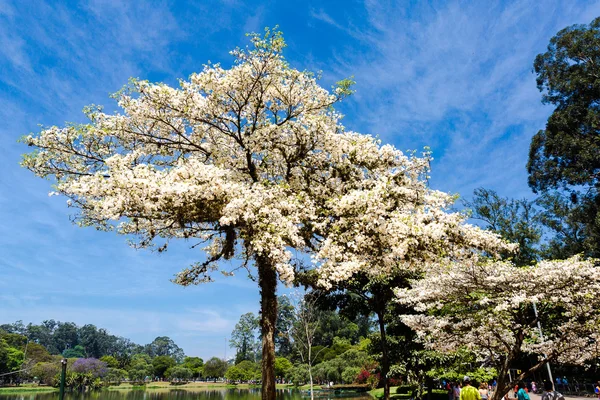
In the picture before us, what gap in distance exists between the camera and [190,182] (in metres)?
9.95

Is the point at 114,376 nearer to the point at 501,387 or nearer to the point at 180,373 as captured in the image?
the point at 180,373

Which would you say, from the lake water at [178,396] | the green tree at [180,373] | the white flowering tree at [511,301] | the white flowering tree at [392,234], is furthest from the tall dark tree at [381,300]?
the green tree at [180,373]

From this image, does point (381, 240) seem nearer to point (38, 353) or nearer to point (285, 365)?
point (285, 365)

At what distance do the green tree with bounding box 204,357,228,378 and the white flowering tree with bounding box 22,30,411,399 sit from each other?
10514 cm

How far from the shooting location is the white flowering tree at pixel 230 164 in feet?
32.7

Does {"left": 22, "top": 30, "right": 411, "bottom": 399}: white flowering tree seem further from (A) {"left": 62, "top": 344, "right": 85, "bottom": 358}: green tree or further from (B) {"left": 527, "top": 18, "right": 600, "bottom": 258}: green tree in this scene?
(A) {"left": 62, "top": 344, "right": 85, "bottom": 358}: green tree

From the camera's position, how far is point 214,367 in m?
108

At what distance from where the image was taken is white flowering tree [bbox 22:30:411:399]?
9.95 metres

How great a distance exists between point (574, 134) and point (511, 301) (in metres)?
28.0

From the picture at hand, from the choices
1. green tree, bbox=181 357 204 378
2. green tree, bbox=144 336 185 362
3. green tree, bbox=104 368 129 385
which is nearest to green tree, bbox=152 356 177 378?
green tree, bbox=181 357 204 378

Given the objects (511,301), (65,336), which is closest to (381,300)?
(511,301)

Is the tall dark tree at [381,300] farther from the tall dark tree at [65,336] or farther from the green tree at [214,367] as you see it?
the tall dark tree at [65,336]

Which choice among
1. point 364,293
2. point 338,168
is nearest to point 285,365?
point 364,293

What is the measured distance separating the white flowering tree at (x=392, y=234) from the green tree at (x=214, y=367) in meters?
109
